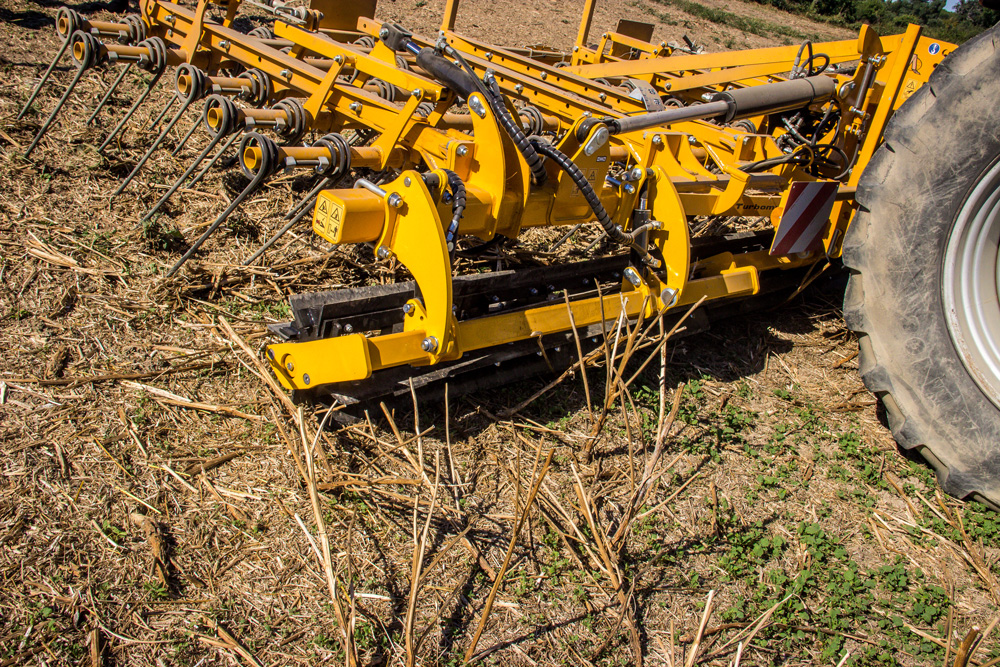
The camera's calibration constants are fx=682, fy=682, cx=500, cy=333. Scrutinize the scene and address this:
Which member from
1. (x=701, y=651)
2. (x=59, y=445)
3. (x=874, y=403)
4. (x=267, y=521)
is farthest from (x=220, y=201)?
(x=874, y=403)

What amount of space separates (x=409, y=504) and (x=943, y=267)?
86.2 inches

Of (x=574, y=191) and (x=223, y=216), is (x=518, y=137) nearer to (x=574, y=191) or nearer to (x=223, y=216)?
(x=574, y=191)

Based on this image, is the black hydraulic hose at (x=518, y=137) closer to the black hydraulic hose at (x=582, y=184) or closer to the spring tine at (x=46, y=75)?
the black hydraulic hose at (x=582, y=184)

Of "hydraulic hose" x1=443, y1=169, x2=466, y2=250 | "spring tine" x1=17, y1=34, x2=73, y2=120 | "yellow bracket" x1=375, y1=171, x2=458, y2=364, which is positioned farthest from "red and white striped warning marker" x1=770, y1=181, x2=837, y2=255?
"spring tine" x1=17, y1=34, x2=73, y2=120

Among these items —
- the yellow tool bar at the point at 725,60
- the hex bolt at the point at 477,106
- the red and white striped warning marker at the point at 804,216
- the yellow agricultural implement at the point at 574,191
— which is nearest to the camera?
the yellow agricultural implement at the point at 574,191

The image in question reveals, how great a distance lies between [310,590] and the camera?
214 centimetres

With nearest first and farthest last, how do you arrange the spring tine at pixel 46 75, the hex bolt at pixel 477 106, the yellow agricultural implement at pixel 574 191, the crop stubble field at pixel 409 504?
the crop stubble field at pixel 409 504 → the yellow agricultural implement at pixel 574 191 → the hex bolt at pixel 477 106 → the spring tine at pixel 46 75

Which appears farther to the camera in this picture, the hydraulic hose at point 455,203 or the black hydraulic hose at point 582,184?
the black hydraulic hose at point 582,184

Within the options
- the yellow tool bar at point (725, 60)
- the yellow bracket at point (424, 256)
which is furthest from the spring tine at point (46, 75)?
the yellow tool bar at point (725, 60)

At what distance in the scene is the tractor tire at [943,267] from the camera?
248 cm

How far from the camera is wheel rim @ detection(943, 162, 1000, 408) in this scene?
2514mm

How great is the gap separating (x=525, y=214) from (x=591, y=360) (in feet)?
2.27

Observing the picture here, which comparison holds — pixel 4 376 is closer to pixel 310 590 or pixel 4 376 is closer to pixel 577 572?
pixel 310 590

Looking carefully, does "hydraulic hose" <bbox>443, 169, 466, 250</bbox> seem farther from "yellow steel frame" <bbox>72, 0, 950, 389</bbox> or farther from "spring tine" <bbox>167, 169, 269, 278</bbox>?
"spring tine" <bbox>167, 169, 269, 278</bbox>
